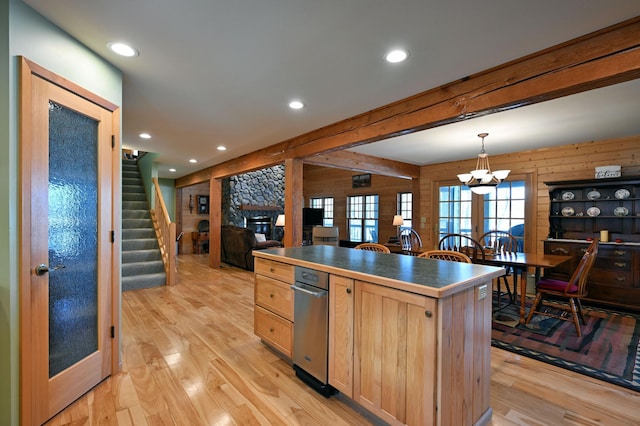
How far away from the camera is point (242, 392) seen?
2066 millimetres

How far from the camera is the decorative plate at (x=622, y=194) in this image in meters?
4.19

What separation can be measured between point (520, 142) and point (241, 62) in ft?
14.6

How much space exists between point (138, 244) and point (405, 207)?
6699 millimetres

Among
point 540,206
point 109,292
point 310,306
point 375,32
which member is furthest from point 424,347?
point 540,206

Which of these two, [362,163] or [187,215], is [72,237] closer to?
[362,163]

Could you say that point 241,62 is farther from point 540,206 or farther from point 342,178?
point 342,178

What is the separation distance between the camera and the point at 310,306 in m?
2.12

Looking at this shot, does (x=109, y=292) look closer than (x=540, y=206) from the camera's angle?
Yes

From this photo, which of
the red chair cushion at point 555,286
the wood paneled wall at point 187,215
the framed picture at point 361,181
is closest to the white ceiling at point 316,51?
the red chair cushion at point 555,286

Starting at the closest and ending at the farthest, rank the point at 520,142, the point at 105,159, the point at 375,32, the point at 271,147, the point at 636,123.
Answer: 1. the point at 375,32
2. the point at 105,159
3. the point at 636,123
4. the point at 520,142
5. the point at 271,147

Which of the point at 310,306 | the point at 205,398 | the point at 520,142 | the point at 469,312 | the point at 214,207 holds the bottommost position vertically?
the point at 205,398

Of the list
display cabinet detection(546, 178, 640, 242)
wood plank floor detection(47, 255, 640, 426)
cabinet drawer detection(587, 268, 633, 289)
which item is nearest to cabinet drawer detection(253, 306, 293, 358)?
wood plank floor detection(47, 255, 640, 426)

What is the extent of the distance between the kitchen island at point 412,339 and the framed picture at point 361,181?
7.41 m

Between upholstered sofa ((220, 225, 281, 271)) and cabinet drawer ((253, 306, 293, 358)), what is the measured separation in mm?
3689
